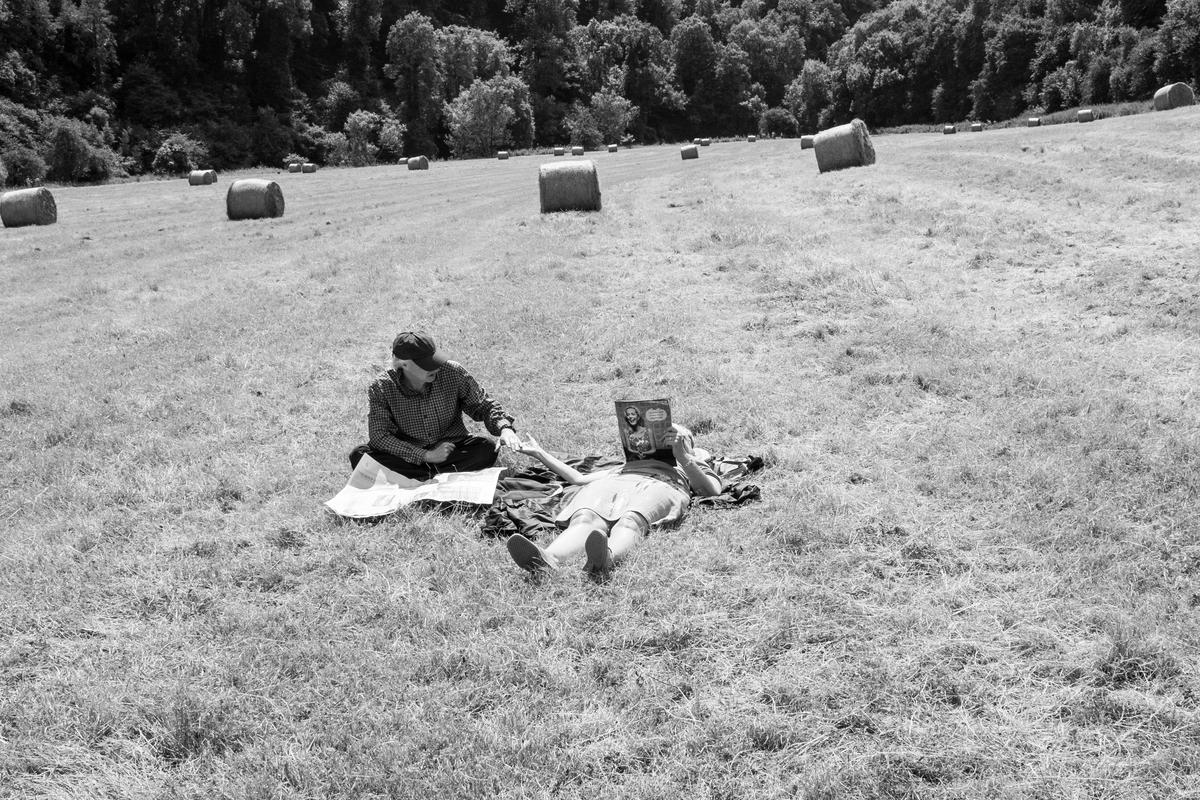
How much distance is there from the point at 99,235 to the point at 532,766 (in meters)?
21.2

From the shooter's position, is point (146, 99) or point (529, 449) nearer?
point (529, 449)

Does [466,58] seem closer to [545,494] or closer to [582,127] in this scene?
[582,127]

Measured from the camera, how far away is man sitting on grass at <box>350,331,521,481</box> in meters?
6.59

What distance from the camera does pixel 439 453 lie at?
21.7 ft

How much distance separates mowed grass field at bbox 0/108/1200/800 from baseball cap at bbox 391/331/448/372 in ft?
3.42

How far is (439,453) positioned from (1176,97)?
36144 millimetres

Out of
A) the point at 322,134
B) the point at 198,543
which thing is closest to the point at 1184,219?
the point at 198,543

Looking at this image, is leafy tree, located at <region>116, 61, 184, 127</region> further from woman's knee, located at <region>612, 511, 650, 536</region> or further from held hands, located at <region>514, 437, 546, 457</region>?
woman's knee, located at <region>612, 511, 650, 536</region>

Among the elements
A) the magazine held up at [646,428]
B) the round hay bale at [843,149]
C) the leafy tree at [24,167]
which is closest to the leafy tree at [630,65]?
the leafy tree at [24,167]

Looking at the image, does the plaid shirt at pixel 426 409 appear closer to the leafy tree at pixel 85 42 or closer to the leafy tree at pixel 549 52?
the leafy tree at pixel 85 42

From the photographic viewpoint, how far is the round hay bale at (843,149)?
943 inches

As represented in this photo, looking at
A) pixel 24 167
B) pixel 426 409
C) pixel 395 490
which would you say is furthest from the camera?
pixel 24 167

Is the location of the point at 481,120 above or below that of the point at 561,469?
above

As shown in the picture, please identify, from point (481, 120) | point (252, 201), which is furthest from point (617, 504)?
point (481, 120)
